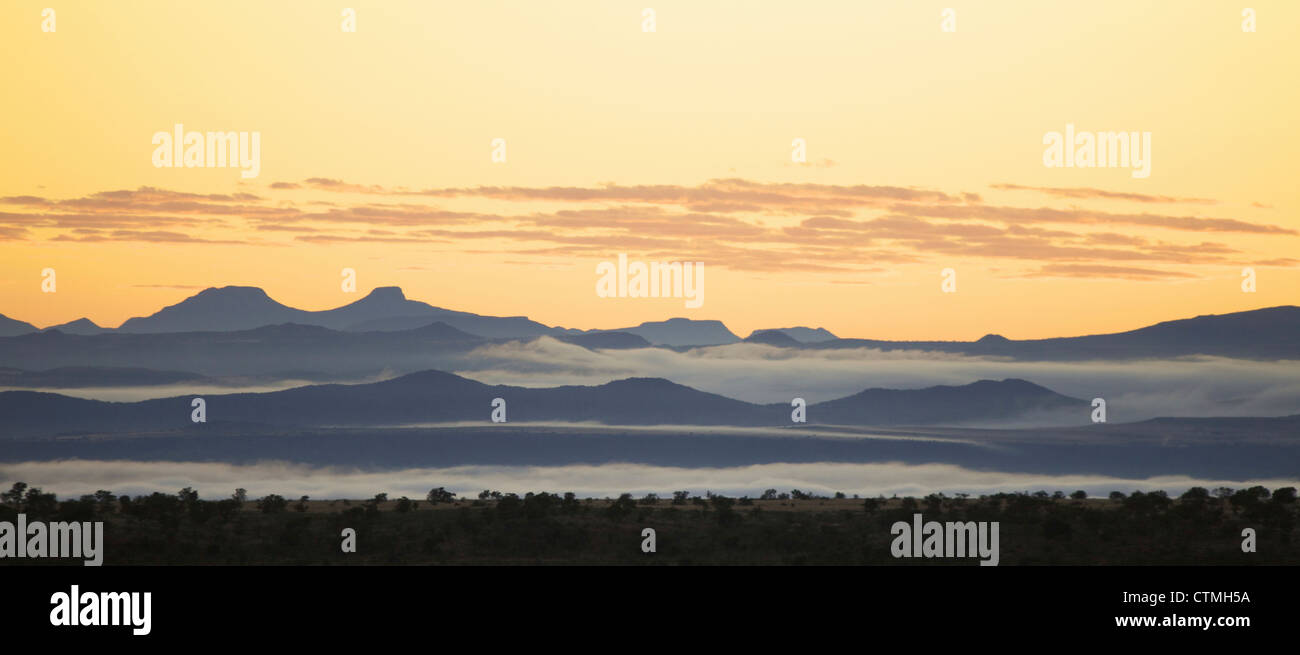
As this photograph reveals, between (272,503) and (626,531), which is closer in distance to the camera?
(626,531)

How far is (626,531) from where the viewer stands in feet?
243

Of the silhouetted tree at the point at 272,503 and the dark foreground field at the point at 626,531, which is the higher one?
the silhouetted tree at the point at 272,503

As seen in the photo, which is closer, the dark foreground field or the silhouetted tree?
the dark foreground field

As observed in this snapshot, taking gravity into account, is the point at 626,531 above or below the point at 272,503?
below

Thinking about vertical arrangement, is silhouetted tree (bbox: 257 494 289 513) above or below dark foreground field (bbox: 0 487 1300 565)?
above

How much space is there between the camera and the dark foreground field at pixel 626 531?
68500 mm

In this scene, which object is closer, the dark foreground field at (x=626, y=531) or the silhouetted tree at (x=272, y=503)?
the dark foreground field at (x=626, y=531)

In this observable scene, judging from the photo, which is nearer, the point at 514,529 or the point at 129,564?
the point at 129,564

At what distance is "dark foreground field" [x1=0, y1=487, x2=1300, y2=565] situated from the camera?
6850 cm
